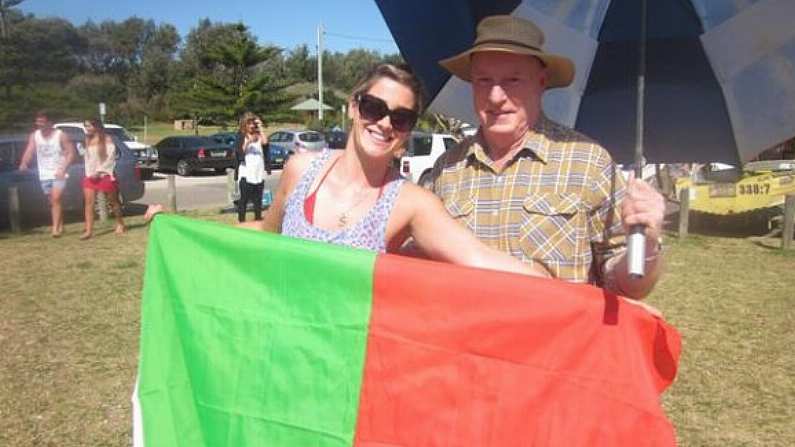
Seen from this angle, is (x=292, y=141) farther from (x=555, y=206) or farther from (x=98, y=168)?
(x=555, y=206)

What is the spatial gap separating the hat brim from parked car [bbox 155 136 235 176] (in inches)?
915

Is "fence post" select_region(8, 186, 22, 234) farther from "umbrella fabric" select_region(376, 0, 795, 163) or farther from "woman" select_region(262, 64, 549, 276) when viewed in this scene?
"woman" select_region(262, 64, 549, 276)

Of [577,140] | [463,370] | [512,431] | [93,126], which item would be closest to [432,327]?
[463,370]

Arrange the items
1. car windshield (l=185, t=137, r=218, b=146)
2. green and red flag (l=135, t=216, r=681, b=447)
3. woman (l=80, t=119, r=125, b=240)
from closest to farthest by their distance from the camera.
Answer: green and red flag (l=135, t=216, r=681, b=447)
woman (l=80, t=119, r=125, b=240)
car windshield (l=185, t=137, r=218, b=146)

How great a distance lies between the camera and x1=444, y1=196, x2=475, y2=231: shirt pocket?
241cm

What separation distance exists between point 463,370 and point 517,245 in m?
0.47

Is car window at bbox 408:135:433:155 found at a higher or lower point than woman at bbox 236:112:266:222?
higher

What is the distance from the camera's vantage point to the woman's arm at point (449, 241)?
2.20 meters

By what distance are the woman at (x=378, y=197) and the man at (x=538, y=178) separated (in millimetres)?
132

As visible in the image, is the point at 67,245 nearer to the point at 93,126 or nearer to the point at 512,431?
the point at 93,126

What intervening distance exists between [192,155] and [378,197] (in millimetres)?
24021

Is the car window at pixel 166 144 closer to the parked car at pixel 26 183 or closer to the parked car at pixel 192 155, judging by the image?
the parked car at pixel 192 155

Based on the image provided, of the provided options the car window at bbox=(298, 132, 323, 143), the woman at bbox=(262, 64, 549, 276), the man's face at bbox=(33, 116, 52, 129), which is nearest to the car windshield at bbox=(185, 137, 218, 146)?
the car window at bbox=(298, 132, 323, 143)

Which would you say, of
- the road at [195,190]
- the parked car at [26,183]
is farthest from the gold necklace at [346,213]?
the parked car at [26,183]
